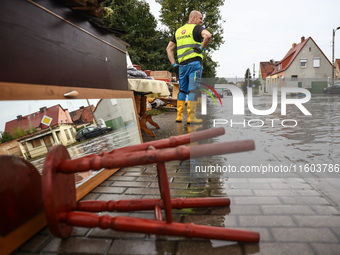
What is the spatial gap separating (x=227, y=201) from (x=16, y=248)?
1.47 metres

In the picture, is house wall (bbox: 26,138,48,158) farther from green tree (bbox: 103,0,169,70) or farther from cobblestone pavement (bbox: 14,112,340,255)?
green tree (bbox: 103,0,169,70)

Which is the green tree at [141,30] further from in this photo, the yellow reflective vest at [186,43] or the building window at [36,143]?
the building window at [36,143]

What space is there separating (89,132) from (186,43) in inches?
158

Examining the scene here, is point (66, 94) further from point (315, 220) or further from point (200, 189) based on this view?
point (315, 220)

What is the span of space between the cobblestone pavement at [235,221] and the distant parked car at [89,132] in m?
0.53

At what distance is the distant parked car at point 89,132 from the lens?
2.49 m

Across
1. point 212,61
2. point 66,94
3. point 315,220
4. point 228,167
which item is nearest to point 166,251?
point 315,220

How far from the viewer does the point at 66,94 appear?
7.31 ft

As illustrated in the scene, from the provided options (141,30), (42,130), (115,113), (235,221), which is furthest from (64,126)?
(141,30)

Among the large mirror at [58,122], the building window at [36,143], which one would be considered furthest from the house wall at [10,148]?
the building window at [36,143]

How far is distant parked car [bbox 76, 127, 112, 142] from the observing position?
98.0 inches

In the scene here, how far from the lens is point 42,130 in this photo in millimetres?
2029

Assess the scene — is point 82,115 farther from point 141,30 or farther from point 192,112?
point 141,30

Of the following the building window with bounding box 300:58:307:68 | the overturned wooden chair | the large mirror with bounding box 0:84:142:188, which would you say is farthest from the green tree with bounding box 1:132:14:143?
the building window with bounding box 300:58:307:68
